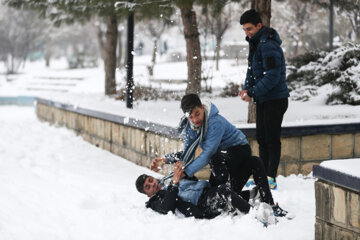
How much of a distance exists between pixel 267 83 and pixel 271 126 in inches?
16.9

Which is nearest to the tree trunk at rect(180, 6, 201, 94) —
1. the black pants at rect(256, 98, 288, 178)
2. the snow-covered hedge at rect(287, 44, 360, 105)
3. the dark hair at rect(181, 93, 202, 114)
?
the snow-covered hedge at rect(287, 44, 360, 105)

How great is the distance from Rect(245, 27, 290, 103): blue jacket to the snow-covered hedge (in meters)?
3.16

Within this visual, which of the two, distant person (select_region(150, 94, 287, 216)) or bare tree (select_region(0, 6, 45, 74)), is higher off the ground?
bare tree (select_region(0, 6, 45, 74))

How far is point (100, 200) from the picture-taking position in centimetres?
487

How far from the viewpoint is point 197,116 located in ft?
12.7

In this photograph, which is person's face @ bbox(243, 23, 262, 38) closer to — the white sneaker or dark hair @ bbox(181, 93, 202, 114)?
dark hair @ bbox(181, 93, 202, 114)

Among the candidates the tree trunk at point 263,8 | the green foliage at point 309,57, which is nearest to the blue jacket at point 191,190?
the tree trunk at point 263,8

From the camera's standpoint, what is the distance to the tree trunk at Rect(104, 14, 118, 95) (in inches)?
455

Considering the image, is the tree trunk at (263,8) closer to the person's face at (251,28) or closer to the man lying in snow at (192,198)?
the person's face at (251,28)

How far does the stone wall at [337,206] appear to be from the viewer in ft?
9.40

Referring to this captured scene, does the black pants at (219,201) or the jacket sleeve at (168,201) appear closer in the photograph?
the black pants at (219,201)

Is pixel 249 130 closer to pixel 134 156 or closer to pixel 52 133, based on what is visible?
pixel 134 156

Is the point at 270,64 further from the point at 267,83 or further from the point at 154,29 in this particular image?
the point at 154,29

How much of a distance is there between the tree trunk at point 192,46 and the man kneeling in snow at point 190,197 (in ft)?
13.7
